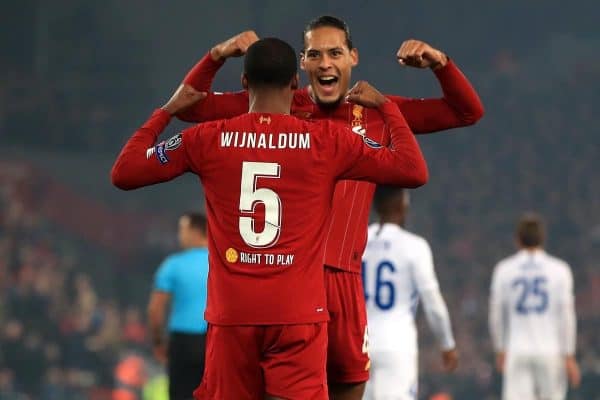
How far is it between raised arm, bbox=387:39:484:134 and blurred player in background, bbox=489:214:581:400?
510cm

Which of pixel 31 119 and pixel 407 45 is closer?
pixel 407 45

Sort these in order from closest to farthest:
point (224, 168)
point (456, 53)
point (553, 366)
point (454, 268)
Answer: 1. point (224, 168)
2. point (553, 366)
3. point (454, 268)
4. point (456, 53)

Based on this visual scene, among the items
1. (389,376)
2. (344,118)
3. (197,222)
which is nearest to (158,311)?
(197,222)

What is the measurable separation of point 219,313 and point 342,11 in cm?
1464

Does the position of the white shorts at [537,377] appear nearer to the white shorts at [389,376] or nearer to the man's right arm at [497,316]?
the man's right arm at [497,316]

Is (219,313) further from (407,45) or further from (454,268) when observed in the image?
(454,268)

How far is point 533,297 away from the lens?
9.67 m

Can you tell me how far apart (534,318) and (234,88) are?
10561 millimetres

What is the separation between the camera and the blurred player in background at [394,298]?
277 inches

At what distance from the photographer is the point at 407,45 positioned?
419 cm

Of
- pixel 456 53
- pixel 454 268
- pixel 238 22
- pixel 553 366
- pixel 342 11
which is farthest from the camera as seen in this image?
pixel 456 53

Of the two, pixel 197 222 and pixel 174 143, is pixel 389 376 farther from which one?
pixel 174 143

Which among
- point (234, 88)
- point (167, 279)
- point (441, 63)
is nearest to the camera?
point (441, 63)

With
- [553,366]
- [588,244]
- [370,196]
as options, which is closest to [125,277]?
[588,244]
